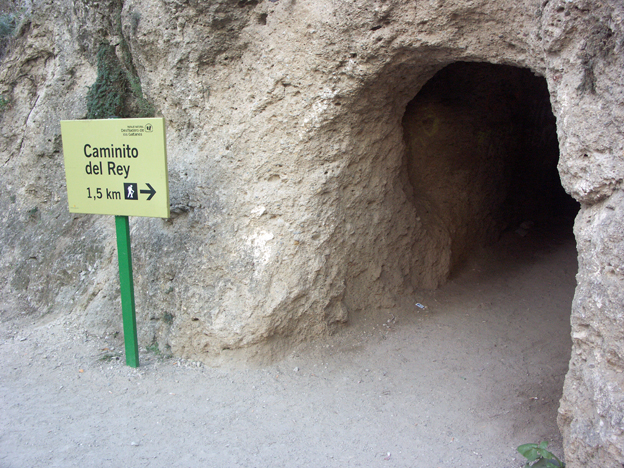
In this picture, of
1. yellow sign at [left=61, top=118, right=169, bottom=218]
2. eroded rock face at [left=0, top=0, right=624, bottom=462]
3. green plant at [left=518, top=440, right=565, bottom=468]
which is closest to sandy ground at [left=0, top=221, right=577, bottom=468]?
green plant at [left=518, top=440, right=565, bottom=468]

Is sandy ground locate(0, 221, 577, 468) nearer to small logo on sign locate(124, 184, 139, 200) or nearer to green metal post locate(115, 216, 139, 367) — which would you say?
green metal post locate(115, 216, 139, 367)

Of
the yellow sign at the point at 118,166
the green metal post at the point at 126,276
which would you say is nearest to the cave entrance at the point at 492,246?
the green metal post at the point at 126,276

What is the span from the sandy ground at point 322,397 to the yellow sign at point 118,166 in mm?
1216

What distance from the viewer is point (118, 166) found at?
10.5 feet

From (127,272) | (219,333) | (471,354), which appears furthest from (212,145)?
(471,354)

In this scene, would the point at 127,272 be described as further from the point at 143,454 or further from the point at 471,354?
the point at 471,354

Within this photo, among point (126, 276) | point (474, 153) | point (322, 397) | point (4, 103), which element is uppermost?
point (4, 103)

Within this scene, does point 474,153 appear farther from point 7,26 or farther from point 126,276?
point 7,26

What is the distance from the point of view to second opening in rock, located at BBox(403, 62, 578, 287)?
15.4 feet

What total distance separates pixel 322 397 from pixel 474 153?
3.16 metres

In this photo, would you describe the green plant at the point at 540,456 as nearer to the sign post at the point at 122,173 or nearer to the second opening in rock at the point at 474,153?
the second opening in rock at the point at 474,153

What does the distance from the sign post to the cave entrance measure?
2.18 metres

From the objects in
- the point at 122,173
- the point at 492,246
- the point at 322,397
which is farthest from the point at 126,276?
the point at 492,246

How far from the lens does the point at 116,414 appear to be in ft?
9.79
